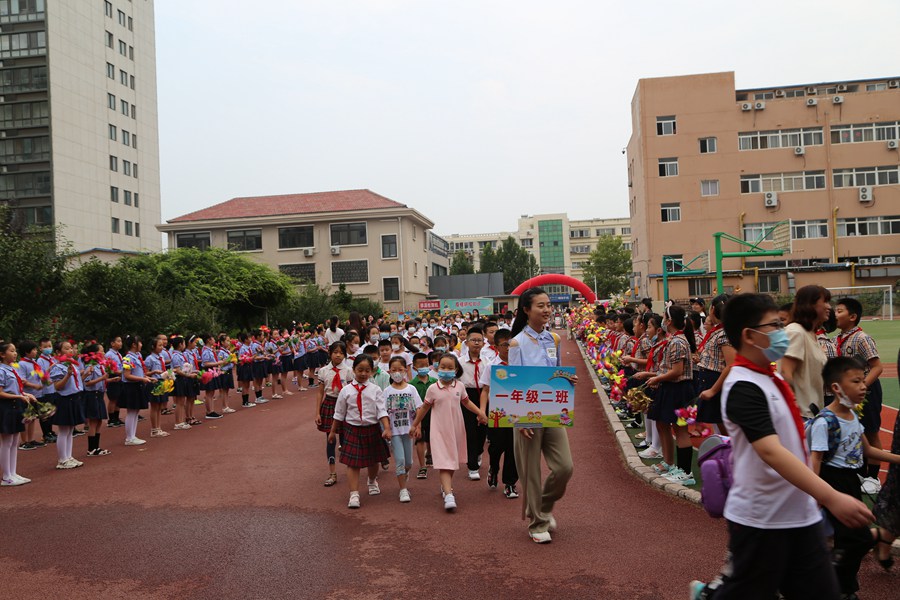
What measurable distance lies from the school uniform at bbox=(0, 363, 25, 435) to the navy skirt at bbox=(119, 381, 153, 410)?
8.50ft

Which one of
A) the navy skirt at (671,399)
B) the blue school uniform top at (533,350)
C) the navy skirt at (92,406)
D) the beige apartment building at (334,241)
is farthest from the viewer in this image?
the beige apartment building at (334,241)

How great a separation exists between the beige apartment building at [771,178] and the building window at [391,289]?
18651 mm

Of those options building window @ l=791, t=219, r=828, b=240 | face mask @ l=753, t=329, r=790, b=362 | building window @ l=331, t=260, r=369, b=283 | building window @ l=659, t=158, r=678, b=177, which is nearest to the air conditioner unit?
building window @ l=791, t=219, r=828, b=240

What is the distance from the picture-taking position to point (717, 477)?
329 centimetres

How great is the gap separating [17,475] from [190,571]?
5.44m

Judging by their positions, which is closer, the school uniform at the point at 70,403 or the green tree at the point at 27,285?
the school uniform at the point at 70,403

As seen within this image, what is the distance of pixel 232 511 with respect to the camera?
7.19 metres

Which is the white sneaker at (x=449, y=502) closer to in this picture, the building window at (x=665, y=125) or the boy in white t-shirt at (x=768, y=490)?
the boy in white t-shirt at (x=768, y=490)

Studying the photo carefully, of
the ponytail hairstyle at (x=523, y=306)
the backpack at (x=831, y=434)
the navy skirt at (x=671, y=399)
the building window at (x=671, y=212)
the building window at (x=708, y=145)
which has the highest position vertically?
the building window at (x=708, y=145)

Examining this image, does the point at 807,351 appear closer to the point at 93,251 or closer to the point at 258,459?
the point at 258,459

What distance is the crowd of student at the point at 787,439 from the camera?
293 cm

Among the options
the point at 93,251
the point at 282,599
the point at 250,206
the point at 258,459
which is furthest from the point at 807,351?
the point at 250,206

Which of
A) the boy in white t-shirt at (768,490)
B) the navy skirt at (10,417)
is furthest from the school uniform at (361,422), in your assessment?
the boy in white t-shirt at (768,490)

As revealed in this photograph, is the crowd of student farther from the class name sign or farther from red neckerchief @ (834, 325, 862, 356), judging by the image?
the class name sign
